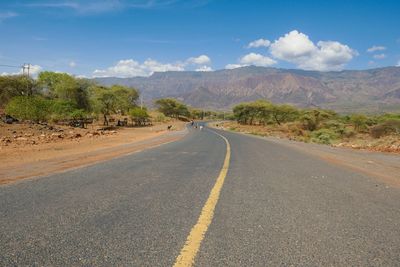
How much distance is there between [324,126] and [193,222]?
72.0m

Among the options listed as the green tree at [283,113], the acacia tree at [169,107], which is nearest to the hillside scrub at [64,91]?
the green tree at [283,113]

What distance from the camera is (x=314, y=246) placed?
3.56 m


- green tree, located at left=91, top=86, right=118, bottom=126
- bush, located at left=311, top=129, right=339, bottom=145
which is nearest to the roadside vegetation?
bush, located at left=311, top=129, right=339, bottom=145

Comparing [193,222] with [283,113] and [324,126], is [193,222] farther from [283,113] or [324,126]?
[283,113]

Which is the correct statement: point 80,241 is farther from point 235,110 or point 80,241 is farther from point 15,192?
point 235,110

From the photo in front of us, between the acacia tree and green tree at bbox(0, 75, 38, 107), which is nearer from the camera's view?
green tree at bbox(0, 75, 38, 107)

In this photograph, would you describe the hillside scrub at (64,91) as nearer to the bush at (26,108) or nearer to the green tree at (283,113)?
the bush at (26,108)

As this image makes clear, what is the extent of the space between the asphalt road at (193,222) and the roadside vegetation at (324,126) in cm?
1649

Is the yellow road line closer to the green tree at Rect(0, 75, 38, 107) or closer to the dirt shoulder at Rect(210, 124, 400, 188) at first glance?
the dirt shoulder at Rect(210, 124, 400, 188)

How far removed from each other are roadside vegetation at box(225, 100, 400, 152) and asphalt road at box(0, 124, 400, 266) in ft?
54.1

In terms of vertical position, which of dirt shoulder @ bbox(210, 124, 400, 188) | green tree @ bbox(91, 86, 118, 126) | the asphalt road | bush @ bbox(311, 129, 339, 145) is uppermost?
green tree @ bbox(91, 86, 118, 126)

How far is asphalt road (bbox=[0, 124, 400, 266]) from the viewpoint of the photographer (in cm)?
322

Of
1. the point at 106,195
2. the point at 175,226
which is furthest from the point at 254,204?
the point at 106,195

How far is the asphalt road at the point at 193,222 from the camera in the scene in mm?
3223
